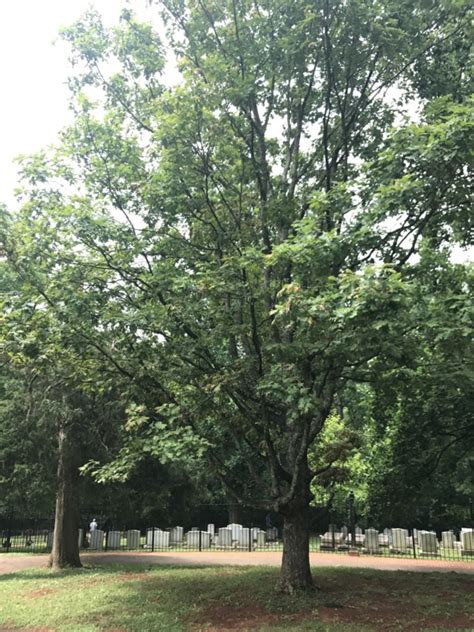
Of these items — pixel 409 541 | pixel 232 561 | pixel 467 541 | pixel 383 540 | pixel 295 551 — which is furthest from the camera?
pixel 383 540

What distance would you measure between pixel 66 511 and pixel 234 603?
25.1ft

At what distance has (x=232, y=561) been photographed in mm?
17531

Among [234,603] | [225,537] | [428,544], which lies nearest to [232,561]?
[225,537]

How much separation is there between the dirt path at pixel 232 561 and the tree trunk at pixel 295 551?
5992mm

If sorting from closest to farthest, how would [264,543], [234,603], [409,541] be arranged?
[234,603] < [409,541] < [264,543]

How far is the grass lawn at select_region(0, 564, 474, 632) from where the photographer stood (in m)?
8.19

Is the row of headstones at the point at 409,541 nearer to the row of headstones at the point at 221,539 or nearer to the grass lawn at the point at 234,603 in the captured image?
the row of headstones at the point at 221,539

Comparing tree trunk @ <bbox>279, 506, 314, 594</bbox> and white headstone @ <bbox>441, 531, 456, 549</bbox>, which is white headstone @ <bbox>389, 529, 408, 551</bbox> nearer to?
white headstone @ <bbox>441, 531, 456, 549</bbox>

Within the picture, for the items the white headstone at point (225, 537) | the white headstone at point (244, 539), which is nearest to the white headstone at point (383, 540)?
the white headstone at point (244, 539)

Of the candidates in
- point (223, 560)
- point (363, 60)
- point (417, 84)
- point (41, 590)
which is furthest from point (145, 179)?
point (223, 560)

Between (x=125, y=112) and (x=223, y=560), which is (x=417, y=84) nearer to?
(x=125, y=112)

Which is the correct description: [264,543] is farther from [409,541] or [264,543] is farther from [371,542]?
[409,541]

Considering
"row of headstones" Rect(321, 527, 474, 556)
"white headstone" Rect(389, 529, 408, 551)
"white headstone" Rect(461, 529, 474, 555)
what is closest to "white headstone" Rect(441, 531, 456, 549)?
"row of headstones" Rect(321, 527, 474, 556)

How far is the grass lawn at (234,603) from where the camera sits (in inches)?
322
